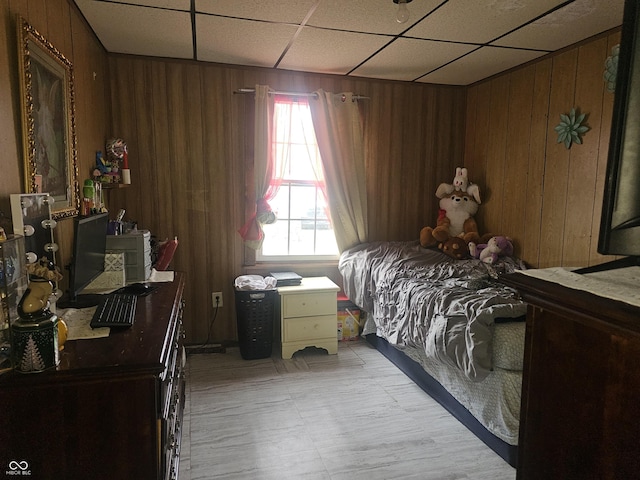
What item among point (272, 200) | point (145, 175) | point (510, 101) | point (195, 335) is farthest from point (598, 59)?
point (195, 335)

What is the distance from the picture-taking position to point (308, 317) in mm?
3299

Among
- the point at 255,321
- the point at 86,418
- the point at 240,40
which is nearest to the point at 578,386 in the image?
the point at 86,418

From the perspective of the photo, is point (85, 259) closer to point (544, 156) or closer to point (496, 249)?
point (496, 249)

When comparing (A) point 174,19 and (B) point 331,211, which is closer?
(A) point 174,19

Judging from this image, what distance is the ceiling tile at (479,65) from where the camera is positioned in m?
2.95

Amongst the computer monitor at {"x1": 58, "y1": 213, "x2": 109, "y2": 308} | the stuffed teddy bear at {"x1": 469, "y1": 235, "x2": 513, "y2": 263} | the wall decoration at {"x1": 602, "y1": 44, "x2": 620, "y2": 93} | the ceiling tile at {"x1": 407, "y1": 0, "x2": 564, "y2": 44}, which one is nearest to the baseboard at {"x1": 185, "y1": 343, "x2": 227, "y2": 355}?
the computer monitor at {"x1": 58, "y1": 213, "x2": 109, "y2": 308}

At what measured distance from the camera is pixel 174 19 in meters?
2.44

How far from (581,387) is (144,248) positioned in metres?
2.17

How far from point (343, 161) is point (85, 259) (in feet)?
7.50

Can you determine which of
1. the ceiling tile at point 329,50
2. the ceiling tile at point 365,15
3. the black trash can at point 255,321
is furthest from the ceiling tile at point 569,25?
the black trash can at point 255,321

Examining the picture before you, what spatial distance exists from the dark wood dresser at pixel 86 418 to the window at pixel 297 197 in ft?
7.97

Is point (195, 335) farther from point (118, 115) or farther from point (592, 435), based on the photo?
point (592, 435)

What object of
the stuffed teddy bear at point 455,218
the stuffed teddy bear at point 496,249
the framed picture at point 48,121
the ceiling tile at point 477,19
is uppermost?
the ceiling tile at point 477,19

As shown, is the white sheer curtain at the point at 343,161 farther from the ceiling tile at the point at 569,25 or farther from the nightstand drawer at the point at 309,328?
the ceiling tile at the point at 569,25
